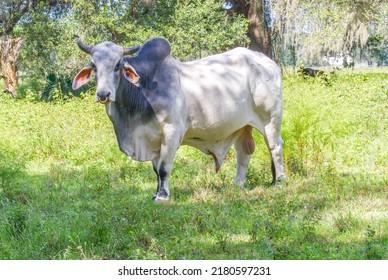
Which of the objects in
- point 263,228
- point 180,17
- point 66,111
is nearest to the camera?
point 263,228

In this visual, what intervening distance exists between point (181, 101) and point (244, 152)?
1296mm

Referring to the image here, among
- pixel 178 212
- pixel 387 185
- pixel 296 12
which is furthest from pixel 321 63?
pixel 178 212

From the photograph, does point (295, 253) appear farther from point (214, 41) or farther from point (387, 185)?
point (214, 41)

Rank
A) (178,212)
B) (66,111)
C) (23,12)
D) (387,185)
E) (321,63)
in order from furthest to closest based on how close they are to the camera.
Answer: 1. (321,63)
2. (23,12)
3. (66,111)
4. (387,185)
5. (178,212)

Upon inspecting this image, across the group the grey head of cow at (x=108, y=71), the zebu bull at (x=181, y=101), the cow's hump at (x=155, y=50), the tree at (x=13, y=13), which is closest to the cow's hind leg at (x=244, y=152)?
the zebu bull at (x=181, y=101)

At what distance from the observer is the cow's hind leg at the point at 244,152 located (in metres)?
6.71

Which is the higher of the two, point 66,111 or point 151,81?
point 151,81

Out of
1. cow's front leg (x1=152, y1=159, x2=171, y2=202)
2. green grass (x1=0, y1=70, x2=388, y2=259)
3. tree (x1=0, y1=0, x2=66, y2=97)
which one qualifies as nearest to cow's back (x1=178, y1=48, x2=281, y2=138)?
cow's front leg (x1=152, y1=159, x2=171, y2=202)

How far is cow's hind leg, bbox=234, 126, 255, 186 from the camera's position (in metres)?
6.71

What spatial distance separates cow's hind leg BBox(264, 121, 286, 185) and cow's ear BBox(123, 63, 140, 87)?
1.86 meters

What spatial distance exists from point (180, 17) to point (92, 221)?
9462 millimetres
